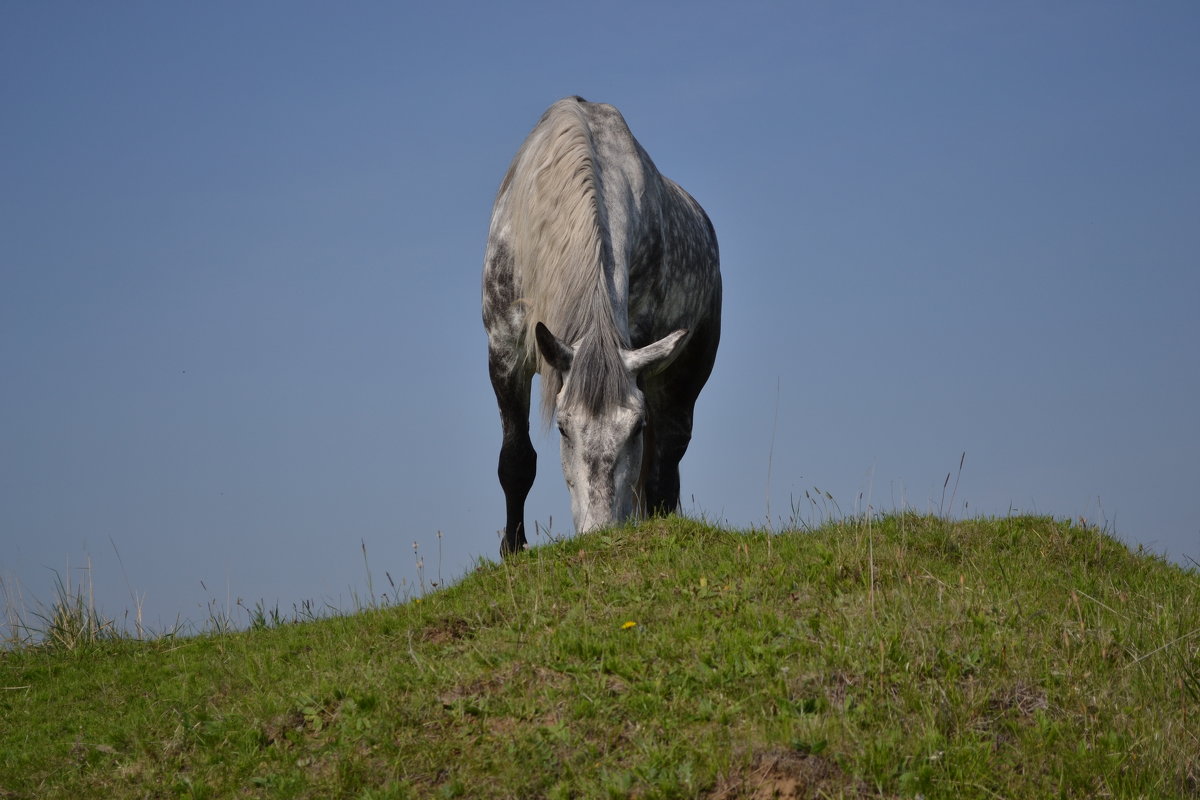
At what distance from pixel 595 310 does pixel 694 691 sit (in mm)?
3836

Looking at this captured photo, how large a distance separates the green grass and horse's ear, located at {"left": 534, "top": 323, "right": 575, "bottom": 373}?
4.61 feet

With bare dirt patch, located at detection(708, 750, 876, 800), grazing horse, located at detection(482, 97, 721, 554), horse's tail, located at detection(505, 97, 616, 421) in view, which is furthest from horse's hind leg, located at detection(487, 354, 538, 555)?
bare dirt patch, located at detection(708, 750, 876, 800)

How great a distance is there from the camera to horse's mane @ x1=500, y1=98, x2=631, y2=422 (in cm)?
785

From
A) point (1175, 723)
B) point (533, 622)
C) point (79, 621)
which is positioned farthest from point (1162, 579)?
point (79, 621)

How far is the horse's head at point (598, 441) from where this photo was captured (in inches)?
300

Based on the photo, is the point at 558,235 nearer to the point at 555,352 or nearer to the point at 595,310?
the point at 595,310

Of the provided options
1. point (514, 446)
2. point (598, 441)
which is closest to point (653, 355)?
point (598, 441)

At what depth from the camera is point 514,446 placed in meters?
10.2

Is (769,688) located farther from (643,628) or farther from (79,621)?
(79,621)

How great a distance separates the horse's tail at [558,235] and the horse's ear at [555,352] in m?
0.27

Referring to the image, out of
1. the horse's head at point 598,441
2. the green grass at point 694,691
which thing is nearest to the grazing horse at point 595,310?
the horse's head at point 598,441

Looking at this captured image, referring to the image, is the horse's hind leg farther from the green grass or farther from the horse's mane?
the green grass

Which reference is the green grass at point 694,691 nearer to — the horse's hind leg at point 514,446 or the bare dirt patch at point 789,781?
the bare dirt patch at point 789,781

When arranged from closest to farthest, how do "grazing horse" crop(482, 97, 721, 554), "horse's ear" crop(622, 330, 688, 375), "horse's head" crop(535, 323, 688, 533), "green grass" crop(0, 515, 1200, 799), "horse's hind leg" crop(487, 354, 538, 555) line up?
1. "green grass" crop(0, 515, 1200, 799)
2. "horse's head" crop(535, 323, 688, 533)
3. "grazing horse" crop(482, 97, 721, 554)
4. "horse's ear" crop(622, 330, 688, 375)
5. "horse's hind leg" crop(487, 354, 538, 555)
